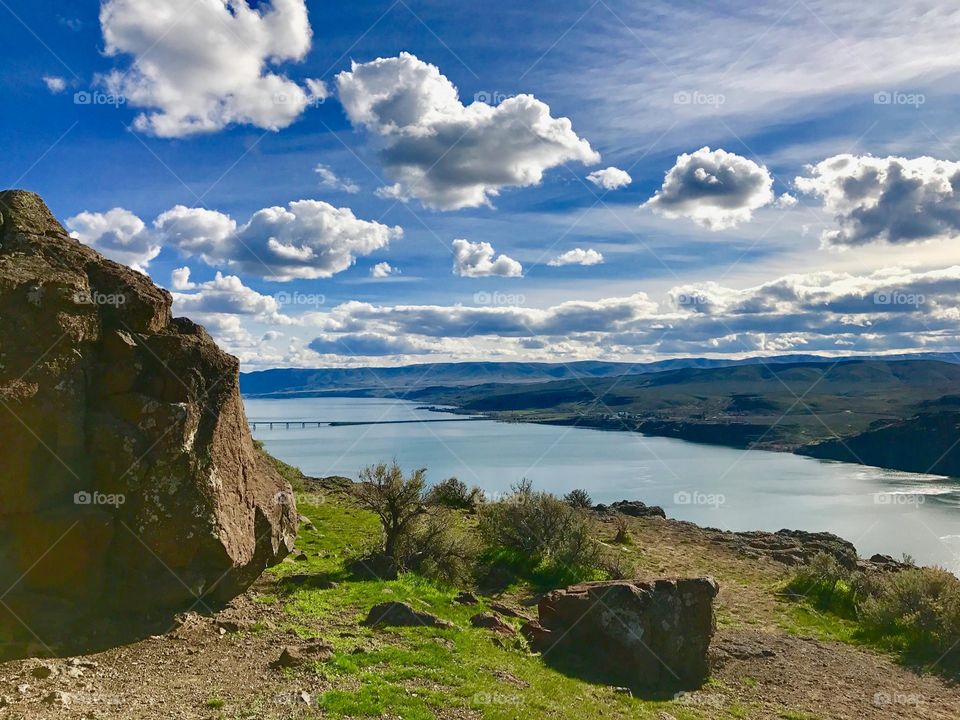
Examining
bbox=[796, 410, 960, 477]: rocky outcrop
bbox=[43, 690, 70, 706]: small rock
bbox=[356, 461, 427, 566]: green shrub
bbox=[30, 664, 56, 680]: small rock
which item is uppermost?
bbox=[796, 410, 960, 477]: rocky outcrop

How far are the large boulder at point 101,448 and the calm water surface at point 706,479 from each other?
4177 centimetres

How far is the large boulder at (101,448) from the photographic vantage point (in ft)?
40.9

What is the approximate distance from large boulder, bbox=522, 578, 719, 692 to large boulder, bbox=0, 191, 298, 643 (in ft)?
29.2

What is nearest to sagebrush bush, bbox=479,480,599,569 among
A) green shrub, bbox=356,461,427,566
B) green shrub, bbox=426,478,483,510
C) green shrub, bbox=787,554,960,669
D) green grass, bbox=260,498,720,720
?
green shrub, bbox=356,461,427,566

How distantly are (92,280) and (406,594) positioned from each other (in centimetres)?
1278

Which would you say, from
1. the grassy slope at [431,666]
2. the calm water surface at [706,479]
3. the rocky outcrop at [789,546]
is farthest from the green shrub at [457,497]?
the rocky outcrop at [789,546]

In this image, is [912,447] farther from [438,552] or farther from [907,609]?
[438,552]

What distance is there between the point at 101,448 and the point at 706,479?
9935 centimetres

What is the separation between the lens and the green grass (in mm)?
11578

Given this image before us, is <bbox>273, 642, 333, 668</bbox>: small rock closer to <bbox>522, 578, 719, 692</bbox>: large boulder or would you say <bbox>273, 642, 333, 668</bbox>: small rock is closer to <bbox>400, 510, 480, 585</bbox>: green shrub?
<bbox>522, 578, 719, 692</bbox>: large boulder

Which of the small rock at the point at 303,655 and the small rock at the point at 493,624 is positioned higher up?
the small rock at the point at 303,655

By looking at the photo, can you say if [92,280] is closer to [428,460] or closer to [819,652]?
[819,652]

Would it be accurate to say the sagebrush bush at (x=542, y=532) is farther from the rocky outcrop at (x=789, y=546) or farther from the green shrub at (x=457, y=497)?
the rocky outcrop at (x=789, y=546)

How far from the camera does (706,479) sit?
9981cm
